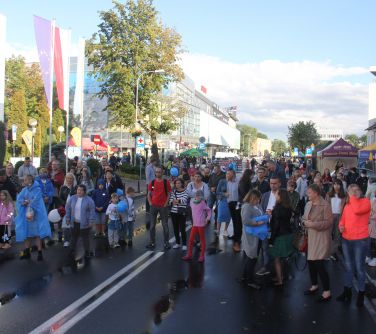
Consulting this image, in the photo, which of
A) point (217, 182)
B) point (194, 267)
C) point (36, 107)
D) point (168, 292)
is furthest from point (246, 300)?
point (36, 107)

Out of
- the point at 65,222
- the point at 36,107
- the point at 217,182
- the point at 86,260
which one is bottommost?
the point at 86,260

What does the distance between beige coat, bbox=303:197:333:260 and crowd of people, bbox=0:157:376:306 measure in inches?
0.5

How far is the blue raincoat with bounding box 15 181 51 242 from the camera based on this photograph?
30.7 feet

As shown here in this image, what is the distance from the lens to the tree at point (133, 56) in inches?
1457

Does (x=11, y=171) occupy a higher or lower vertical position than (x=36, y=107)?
lower

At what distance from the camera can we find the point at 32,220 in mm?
9383

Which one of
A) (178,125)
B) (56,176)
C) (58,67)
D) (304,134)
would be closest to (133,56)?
(178,125)

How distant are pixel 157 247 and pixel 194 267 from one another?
207 cm

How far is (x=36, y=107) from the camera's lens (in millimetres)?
61625

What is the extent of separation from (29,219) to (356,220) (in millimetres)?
6075

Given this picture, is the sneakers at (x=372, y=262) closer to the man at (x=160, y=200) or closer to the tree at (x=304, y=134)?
the man at (x=160, y=200)

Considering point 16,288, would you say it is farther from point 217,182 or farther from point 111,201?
point 217,182

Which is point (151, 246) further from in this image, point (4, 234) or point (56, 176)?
point (56, 176)

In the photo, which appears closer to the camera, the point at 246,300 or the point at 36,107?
the point at 246,300
